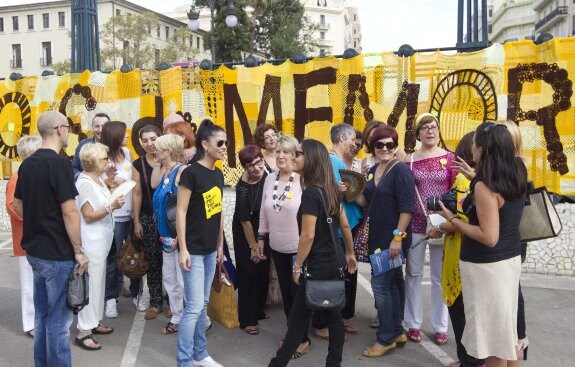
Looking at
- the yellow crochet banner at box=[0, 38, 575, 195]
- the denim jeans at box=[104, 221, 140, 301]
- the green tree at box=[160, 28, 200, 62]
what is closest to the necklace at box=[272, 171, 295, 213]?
the denim jeans at box=[104, 221, 140, 301]

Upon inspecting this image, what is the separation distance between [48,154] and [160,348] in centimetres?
195

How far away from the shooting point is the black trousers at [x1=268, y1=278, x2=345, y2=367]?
147 inches

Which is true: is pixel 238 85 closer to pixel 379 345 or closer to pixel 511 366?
pixel 379 345

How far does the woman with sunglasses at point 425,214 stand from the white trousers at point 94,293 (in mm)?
2581

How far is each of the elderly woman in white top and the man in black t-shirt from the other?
0.53 m

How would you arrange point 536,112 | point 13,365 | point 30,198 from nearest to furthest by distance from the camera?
point 30,198 < point 13,365 < point 536,112

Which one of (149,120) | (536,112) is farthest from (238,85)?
(536,112)

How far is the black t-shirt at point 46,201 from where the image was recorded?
3566 millimetres

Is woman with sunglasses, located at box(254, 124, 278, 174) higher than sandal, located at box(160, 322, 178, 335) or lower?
higher

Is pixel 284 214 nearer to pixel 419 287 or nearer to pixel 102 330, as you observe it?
pixel 419 287

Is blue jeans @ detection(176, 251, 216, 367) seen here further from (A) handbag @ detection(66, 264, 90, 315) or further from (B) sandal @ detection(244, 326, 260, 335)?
(B) sandal @ detection(244, 326, 260, 335)

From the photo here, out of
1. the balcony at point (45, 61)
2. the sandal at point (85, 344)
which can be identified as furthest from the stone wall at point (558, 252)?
the balcony at point (45, 61)

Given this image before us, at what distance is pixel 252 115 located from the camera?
7.75m

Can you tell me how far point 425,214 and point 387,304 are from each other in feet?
2.64
